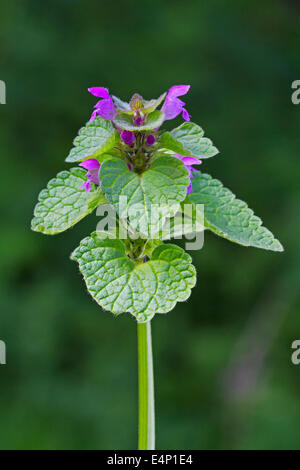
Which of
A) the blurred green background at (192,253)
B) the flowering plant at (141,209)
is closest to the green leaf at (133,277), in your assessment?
the flowering plant at (141,209)

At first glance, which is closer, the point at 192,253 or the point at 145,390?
the point at 145,390

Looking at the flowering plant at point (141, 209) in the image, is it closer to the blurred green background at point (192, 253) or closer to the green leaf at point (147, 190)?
the green leaf at point (147, 190)

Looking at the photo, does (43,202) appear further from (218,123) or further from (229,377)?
(218,123)

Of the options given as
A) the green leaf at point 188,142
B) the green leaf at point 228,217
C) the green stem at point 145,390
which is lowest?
the green stem at point 145,390

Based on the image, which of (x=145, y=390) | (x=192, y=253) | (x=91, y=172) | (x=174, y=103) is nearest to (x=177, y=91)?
(x=174, y=103)

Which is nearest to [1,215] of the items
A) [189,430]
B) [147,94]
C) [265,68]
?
[147,94]

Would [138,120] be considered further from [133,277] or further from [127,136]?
[133,277]
